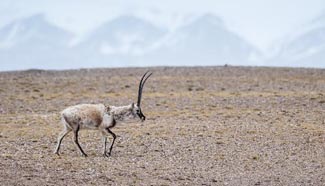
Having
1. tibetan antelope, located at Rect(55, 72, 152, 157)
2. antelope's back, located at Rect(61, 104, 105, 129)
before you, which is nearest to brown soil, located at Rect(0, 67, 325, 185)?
tibetan antelope, located at Rect(55, 72, 152, 157)

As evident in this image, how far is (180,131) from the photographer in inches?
973

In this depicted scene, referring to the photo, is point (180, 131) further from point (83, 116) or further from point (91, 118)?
point (83, 116)

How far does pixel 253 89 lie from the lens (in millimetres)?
37906

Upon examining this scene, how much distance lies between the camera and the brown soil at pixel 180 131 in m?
17.9

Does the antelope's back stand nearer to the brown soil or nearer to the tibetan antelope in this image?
the tibetan antelope

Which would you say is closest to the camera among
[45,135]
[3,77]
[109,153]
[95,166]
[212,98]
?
[95,166]

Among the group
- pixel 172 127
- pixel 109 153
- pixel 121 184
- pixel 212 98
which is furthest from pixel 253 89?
pixel 121 184

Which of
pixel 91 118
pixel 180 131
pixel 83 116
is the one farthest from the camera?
pixel 180 131

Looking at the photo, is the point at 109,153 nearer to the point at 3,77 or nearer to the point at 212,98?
the point at 212,98

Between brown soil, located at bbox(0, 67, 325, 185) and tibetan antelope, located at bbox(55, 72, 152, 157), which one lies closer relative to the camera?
brown soil, located at bbox(0, 67, 325, 185)

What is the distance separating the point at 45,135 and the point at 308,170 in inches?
365

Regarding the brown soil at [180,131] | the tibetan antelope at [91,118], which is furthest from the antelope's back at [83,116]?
the brown soil at [180,131]

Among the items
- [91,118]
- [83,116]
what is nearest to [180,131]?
[91,118]

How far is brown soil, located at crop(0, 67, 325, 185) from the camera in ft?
58.8
